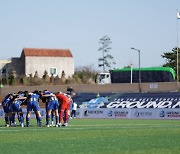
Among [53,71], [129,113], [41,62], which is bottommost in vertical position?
[129,113]

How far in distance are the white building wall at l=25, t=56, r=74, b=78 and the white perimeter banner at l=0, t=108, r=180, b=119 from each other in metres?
61.6

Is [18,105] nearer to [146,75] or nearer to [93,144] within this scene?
[93,144]

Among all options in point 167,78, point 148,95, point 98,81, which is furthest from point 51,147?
point 98,81

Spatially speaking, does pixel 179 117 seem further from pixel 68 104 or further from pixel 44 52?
pixel 44 52

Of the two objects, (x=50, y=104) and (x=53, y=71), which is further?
(x=53, y=71)

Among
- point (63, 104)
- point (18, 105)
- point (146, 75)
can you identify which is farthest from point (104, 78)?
point (63, 104)

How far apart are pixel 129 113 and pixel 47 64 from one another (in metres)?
69.3

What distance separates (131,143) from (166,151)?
8.16 feet

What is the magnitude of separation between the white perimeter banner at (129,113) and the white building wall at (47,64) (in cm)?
6163

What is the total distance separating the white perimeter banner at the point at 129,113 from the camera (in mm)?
46200

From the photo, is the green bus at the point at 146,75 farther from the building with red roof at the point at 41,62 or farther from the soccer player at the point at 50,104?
the soccer player at the point at 50,104

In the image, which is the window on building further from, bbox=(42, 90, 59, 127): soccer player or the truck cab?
bbox=(42, 90, 59, 127): soccer player

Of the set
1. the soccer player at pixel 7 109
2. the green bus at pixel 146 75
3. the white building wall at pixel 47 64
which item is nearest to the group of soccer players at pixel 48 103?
the soccer player at pixel 7 109

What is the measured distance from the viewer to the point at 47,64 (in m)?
117
